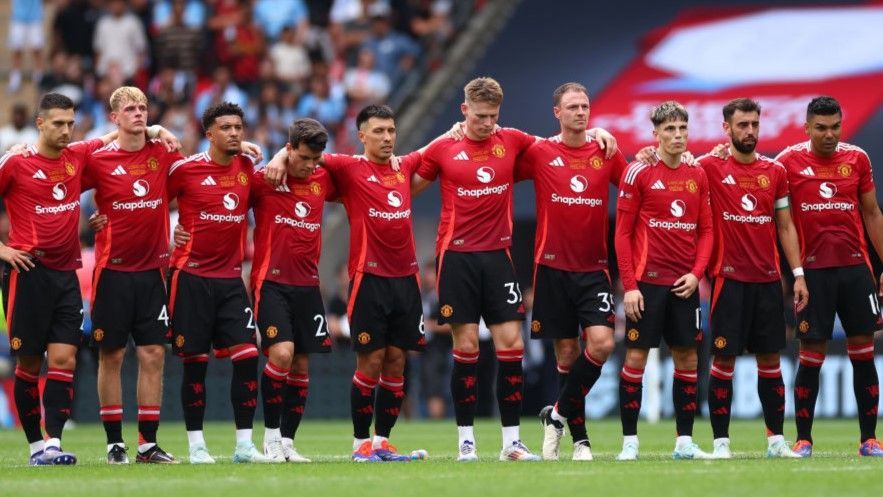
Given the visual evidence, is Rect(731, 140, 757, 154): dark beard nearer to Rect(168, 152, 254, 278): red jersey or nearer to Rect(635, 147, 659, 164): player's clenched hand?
Rect(635, 147, 659, 164): player's clenched hand

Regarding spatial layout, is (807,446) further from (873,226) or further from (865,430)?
(873,226)

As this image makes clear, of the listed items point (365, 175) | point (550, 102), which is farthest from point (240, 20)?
point (365, 175)

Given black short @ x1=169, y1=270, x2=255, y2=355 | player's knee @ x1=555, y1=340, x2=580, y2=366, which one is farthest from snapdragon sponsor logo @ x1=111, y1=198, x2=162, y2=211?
player's knee @ x1=555, y1=340, x2=580, y2=366

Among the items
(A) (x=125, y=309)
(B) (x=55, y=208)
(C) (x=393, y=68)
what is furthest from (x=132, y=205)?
(C) (x=393, y=68)

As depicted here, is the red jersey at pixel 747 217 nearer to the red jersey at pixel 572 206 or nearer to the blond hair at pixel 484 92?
the red jersey at pixel 572 206

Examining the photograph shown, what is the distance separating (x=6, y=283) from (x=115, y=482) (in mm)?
2637

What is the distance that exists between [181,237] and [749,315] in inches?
177

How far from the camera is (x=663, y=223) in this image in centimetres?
1365

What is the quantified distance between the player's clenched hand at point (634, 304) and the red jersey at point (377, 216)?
1778mm

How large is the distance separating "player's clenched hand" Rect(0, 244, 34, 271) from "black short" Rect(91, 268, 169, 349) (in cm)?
56


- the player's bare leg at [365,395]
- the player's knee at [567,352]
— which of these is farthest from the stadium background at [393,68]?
the player's knee at [567,352]

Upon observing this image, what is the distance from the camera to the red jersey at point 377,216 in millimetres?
13992

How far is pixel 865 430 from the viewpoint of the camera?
1401 centimetres

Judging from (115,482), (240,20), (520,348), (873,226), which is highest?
(240,20)
